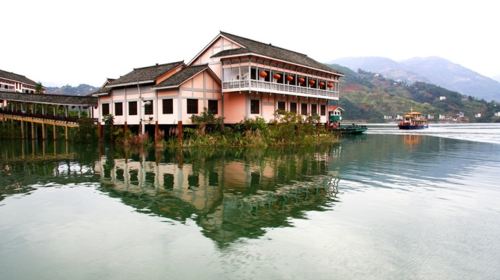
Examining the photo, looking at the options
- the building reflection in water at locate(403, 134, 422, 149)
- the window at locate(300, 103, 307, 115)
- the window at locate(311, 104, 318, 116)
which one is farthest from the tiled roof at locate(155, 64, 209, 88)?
the building reflection in water at locate(403, 134, 422, 149)

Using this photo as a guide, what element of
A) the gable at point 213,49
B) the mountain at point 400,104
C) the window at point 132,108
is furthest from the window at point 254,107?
the mountain at point 400,104

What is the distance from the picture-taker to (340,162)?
2473cm

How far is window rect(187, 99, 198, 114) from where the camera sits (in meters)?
34.6

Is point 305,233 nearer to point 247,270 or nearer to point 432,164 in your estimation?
point 247,270

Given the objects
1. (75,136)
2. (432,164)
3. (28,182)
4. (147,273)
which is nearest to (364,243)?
(147,273)

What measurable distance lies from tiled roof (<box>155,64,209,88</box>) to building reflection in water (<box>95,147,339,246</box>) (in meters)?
10.3

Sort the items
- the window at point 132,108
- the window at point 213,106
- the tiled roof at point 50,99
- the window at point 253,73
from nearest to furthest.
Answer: the window at point 213,106
the window at point 253,73
the window at point 132,108
the tiled roof at point 50,99

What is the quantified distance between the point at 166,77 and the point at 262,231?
28790 mm

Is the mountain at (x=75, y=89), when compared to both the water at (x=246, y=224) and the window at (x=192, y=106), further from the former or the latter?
the water at (x=246, y=224)

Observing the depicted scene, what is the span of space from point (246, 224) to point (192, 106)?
2539 cm

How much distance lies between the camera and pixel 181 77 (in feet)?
113

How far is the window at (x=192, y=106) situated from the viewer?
34625 millimetres

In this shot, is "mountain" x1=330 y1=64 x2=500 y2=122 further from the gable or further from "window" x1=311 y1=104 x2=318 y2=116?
the gable

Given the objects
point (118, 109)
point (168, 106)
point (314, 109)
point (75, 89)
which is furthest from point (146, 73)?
point (75, 89)
